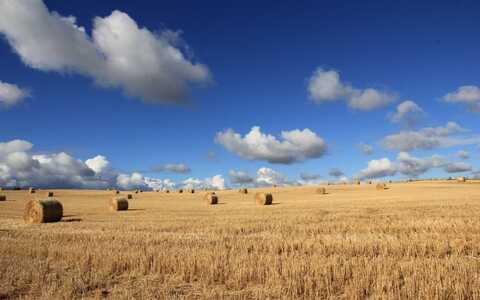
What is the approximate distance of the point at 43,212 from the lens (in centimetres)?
2359

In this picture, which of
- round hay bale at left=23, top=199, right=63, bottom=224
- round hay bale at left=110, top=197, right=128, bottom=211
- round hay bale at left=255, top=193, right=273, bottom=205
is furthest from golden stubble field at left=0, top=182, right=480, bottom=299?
round hay bale at left=255, top=193, right=273, bottom=205

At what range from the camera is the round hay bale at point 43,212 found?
23641 millimetres

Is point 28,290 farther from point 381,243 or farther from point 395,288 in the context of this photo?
point 381,243

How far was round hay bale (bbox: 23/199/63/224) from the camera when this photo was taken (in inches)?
931

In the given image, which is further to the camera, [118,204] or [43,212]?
[118,204]

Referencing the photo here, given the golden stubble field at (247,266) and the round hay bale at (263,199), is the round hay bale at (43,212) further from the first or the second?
the round hay bale at (263,199)

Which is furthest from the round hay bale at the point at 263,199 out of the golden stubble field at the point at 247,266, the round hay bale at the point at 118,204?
the golden stubble field at the point at 247,266

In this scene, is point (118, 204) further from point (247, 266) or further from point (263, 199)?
point (247, 266)

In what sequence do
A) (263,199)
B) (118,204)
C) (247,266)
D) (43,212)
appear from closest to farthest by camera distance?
(247,266) < (43,212) < (118,204) < (263,199)

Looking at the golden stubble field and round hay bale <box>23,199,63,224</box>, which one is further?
round hay bale <box>23,199,63,224</box>

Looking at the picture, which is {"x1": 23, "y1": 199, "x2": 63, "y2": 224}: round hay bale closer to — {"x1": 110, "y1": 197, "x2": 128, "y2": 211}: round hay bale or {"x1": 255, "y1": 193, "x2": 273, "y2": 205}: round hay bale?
{"x1": 110, "y1": 197, "x2": 128, "y2": 211}: round hay bale

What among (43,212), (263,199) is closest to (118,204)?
(43,212)

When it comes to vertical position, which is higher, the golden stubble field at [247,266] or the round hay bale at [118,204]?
the round hay bale at [118,204]

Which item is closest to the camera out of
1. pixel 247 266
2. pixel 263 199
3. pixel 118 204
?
pixel 247 266
